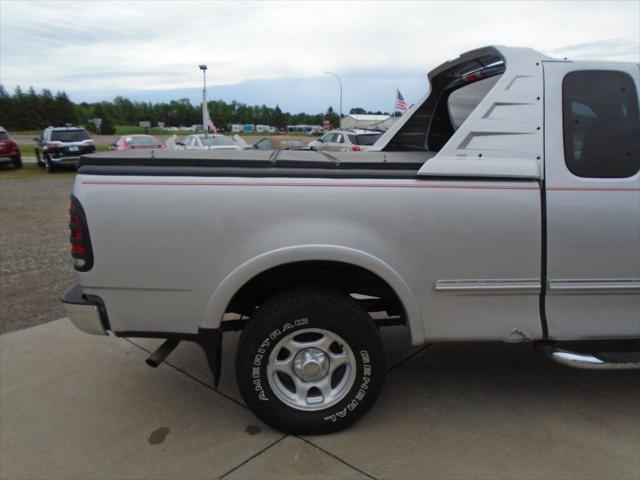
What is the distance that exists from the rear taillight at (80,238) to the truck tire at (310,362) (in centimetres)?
90

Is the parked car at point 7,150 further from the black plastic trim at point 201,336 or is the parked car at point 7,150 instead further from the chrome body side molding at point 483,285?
the chrome body side molding at point 483,285

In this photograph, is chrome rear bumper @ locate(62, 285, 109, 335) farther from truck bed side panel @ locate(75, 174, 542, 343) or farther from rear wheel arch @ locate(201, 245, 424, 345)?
rear wheel arch @ locate(201, 245, 424, 345)

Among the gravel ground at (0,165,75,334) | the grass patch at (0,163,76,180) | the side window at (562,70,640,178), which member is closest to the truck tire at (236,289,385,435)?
the side window at (562,70,640,178)

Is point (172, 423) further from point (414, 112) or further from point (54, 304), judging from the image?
point (414, 112)

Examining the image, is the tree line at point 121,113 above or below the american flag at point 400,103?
above

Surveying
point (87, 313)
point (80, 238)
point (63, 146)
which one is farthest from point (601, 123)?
point (63, 146)

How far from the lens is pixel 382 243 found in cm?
270

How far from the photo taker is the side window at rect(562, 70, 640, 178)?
2.80 metres

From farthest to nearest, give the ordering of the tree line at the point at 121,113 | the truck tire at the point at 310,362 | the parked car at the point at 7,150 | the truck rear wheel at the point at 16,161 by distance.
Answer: the tree line at the point at 121,113, the truck rear wheel at the point at 16,161, the parked car at the point at 7,150, the truck tire at the point at 310,362

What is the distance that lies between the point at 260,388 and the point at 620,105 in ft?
8.31

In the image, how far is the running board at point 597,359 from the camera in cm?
277

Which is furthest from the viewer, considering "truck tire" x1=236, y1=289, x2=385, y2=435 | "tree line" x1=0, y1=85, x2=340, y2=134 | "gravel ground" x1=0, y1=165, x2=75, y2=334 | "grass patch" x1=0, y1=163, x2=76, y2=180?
"tree line" x1=0, y1=85, x2=340, y2=134

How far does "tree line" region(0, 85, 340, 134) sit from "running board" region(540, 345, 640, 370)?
99443 mm

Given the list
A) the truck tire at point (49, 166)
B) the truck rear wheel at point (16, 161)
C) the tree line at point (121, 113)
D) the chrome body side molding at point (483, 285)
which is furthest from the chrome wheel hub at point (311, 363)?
the tree line at point (121, 113)
